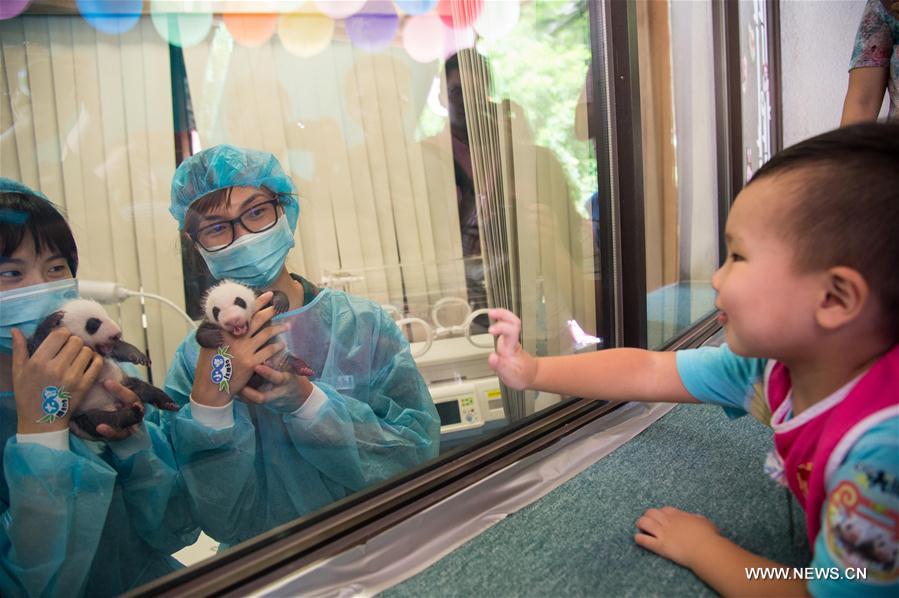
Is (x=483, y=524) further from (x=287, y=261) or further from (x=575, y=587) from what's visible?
(x=287, y=261)

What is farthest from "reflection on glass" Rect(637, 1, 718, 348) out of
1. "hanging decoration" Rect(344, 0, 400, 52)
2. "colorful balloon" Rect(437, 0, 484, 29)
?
"hanging decoration" Rect(344, 0, 400, 52)

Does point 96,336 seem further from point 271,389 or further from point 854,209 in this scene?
point 854,209

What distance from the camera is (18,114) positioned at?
2.29 feet

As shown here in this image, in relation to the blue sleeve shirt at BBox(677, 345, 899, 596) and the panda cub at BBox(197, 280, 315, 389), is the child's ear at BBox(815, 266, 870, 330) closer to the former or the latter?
the blue sleeve shirt at BBox(677, 345, 899, 596)

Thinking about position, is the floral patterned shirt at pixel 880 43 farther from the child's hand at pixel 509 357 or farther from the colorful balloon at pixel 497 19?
the child's hand at pixel 509 357

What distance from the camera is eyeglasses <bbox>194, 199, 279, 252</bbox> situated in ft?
2.62

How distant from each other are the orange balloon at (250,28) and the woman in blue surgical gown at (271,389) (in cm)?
39

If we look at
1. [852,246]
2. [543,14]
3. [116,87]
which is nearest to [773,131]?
[543,14]

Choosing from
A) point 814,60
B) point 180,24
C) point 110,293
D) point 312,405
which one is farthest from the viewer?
point 814,60

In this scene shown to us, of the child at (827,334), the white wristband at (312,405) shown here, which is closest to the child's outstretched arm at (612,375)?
the child at (827,334)

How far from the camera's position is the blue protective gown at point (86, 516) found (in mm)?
666

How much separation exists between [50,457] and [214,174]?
42 cm

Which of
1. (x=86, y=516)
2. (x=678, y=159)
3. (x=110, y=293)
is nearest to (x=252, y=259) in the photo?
(x=110, y=293)

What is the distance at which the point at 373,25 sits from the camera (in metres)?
1.37
